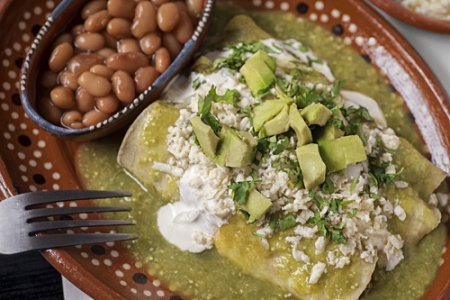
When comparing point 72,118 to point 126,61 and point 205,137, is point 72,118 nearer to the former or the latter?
point 126,61

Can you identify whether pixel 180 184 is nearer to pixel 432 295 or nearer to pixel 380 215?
pixel 380 215

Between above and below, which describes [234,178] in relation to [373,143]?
below

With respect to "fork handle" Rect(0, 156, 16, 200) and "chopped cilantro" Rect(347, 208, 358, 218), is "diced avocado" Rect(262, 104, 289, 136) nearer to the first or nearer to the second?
"chopped cilantro" Rect(347, 208, 358, 218)

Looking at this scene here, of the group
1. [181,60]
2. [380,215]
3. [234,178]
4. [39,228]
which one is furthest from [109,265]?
[380,215]

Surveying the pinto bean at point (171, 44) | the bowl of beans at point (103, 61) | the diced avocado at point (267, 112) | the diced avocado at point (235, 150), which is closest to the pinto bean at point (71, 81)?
the bowl of beans at point (103, 61)

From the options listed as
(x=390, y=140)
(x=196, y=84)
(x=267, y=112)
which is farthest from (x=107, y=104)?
(x=390, y=140)

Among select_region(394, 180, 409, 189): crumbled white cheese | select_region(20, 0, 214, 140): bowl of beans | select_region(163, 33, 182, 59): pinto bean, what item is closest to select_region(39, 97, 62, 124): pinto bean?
select_region(20, 0, 214, 140): bowl of beans
